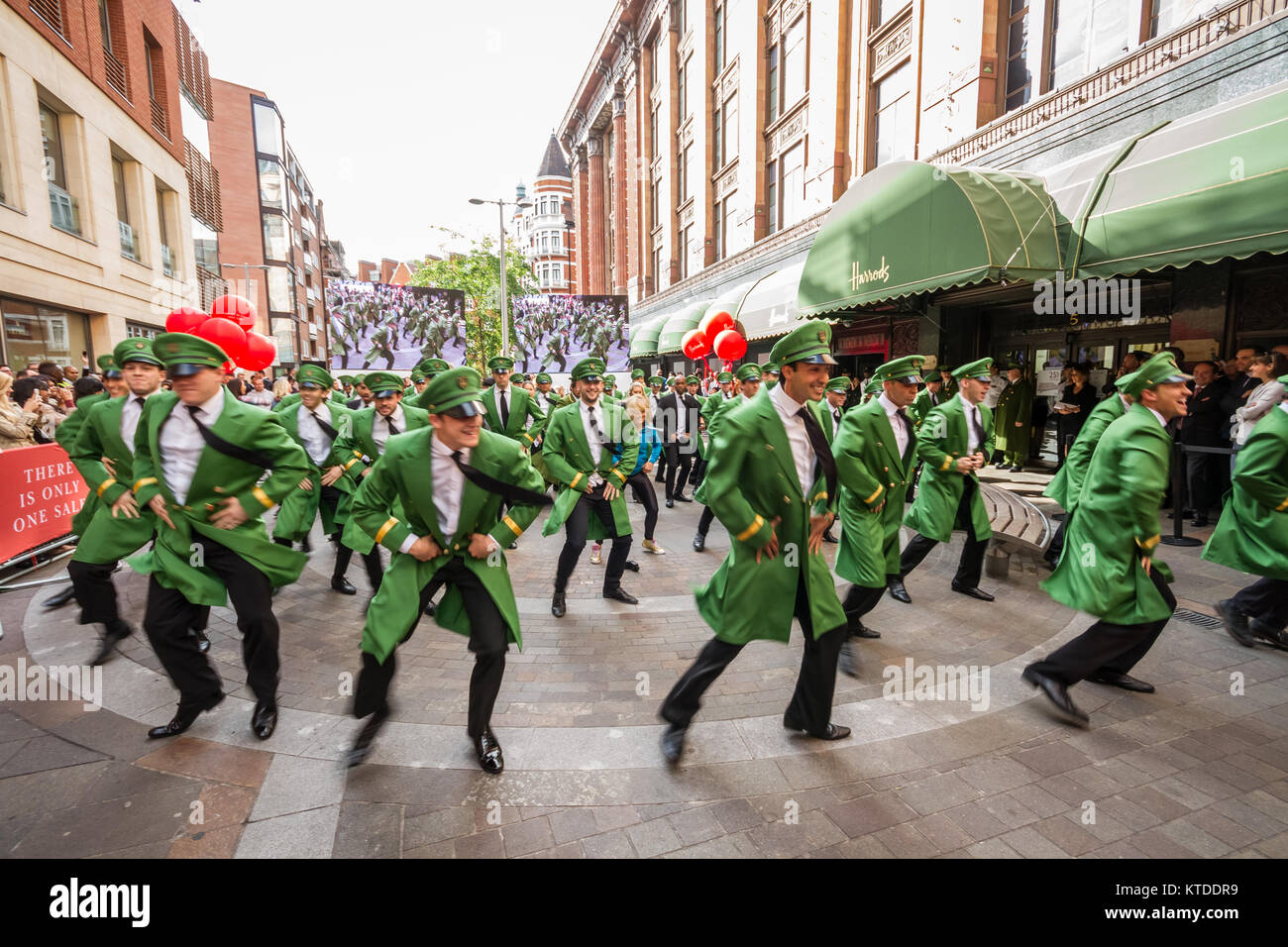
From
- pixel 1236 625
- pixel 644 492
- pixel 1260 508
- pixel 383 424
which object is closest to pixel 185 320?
pixel 383 424

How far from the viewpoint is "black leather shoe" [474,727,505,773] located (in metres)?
3.12

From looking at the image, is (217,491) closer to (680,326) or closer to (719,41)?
(680,326)

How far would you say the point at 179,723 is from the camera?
3.47 m

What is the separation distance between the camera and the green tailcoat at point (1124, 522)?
3330 millimetres

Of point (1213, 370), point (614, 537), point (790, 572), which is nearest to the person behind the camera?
point (790, 572)

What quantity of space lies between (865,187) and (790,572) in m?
9.52

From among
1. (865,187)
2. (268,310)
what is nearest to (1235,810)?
(865,187)

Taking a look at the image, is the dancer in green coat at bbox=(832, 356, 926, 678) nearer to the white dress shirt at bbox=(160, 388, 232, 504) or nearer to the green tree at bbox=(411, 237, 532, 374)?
the white dress shirt at bbox=(160, 388, 232, 504)

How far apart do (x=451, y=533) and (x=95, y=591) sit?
134 inches

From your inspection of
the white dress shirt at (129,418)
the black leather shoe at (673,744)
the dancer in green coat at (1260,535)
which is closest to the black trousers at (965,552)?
the dancer in green coat at (1260,535)

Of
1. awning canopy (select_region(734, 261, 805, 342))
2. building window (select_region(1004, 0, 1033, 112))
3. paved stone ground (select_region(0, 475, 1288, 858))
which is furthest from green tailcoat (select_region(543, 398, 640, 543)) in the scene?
building window (select_region(1004, 0, 1033, 112))

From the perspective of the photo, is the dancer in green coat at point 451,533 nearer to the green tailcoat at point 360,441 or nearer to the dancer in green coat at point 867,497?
the dancer in green coat at point 867,497

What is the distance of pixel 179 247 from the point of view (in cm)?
1880
